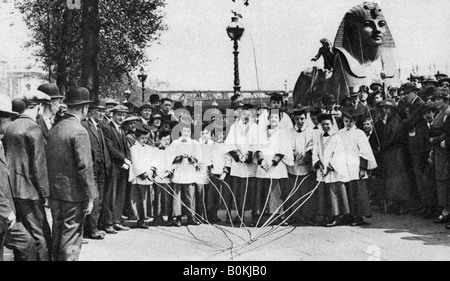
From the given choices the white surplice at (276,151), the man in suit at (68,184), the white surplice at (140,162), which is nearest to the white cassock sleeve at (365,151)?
the white surplice at (276,151)

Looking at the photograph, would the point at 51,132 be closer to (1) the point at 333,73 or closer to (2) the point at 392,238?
(2) the point at 392,238

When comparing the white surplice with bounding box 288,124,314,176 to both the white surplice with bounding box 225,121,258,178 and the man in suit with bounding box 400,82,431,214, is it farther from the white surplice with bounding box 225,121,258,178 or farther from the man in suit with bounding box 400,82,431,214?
the man in suit with bounding box 400,82,431,214

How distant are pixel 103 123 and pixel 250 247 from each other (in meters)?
3.00

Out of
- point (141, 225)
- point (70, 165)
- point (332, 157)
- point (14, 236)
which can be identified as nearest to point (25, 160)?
point (70, 165)

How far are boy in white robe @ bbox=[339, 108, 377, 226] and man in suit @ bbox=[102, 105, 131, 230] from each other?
132 inches

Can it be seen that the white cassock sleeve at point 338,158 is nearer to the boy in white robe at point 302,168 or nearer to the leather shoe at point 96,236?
the boy in white robe at point 302,168

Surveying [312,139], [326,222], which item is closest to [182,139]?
[312,139]

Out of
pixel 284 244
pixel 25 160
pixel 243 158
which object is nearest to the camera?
pixel 25 160

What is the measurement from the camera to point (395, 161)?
29.7 feet

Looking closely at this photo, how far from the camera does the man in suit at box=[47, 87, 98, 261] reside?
552 cm

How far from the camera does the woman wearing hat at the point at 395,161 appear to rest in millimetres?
8992

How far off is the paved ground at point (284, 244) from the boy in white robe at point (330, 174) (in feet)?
1.06

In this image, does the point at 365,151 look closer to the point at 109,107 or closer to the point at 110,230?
the point at 110,230

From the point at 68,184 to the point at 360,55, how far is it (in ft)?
28.0
